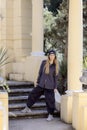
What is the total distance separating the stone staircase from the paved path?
241 millimetres

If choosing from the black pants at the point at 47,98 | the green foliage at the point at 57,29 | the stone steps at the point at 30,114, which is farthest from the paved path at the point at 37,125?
the green foliage at the point at 57,29

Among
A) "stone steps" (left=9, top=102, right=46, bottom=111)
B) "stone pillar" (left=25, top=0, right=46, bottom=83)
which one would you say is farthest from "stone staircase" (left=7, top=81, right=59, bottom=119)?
"stone pillar" (left=25, top=0, right=46, bottom=83)

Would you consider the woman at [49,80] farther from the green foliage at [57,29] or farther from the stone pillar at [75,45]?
the green foliage at [57,29]

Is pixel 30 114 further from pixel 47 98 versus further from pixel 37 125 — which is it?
pixel 37 125

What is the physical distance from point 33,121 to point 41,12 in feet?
12.8

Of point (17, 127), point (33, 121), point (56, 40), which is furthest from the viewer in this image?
point (56, 40)

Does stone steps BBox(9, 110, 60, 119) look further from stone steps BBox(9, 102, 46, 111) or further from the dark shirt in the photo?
the dark shirt

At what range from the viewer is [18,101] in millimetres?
10367

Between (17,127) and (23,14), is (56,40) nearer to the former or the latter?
(23,14)

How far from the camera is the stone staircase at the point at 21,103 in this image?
31.4 feet

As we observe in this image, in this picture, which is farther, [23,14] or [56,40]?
[56,40]

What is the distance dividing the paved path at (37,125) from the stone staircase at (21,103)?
0.24 meters

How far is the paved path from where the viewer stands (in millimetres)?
8649

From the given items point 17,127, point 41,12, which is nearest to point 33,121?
point 17,127
